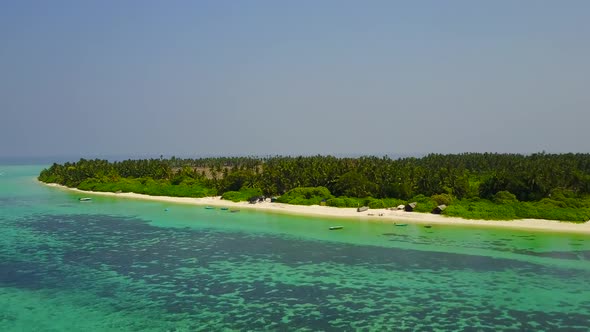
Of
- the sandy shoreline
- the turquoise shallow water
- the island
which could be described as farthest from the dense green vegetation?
the turquoise shallow water

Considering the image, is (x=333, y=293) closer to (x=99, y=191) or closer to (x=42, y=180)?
(x=99, y=191)

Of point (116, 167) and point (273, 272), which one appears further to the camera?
point (116, 167)

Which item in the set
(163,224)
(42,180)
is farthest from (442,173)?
(42,180)

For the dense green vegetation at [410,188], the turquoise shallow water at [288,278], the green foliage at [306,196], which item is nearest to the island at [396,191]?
the green foliage at [306,196]

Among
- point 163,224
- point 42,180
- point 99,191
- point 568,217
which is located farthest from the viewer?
point 42,180

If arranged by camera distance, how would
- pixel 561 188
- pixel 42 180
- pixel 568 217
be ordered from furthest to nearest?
pixel 42 180 < pixel 561 188 < pixel 568 217

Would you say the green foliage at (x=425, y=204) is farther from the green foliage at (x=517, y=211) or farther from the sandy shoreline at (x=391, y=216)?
the green foliage at (x=517, y=211)
